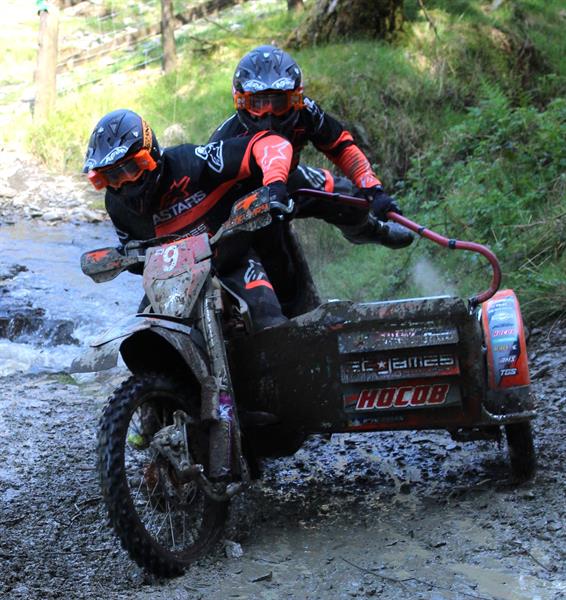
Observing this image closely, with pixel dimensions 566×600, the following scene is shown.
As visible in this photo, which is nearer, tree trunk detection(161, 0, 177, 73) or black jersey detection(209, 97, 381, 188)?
black jersey detection(209, 97, 381, 188)

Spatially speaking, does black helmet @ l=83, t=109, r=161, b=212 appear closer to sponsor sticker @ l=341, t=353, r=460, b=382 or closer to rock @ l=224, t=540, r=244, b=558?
sponsor sticker @ l=341, t=353, r=460, b=382

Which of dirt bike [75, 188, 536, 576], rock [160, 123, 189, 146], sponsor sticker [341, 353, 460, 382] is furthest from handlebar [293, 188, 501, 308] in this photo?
rock [160, 123, 189, 146]

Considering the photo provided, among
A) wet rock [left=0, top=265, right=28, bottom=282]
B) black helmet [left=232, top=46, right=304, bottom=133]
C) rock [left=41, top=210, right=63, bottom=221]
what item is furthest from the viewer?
rock [left=41, top=210, right=63, bottom=221]

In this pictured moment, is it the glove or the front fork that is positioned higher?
the glove

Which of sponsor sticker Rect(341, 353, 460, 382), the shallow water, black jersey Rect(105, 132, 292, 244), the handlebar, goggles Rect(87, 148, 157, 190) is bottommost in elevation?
the shallow water

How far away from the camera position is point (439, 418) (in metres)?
4.39

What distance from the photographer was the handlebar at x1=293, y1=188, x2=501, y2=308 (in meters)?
4.64

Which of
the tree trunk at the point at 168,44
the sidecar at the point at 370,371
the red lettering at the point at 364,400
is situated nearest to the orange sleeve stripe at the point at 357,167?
the sidecar at the point at 370,371

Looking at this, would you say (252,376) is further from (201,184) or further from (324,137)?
(324,137)

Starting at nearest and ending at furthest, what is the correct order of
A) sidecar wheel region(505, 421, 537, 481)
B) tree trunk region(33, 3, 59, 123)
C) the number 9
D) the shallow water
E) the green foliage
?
the number 9 < sidecar wheel region(505, 421, 537, 481) < the green foliage < the shallow water < tree trunk region(33, 3, 59, 123)

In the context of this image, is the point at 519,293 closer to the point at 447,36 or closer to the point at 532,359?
the point at 532,359

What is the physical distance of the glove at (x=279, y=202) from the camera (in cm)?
418

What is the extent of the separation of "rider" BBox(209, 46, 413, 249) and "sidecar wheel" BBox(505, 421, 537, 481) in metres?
1.24

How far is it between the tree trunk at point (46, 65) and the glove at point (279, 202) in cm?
1214
